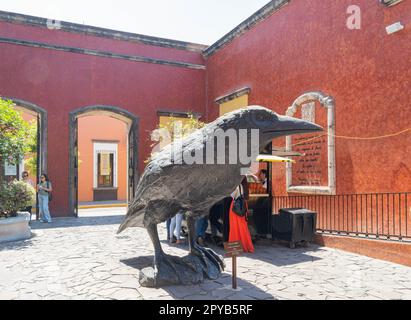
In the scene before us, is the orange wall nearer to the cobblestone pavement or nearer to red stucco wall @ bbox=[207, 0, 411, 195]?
red stucco wall @ bbox=[207, 0, 411, 195]

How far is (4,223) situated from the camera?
6.98 metres

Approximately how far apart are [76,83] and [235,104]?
551 cm

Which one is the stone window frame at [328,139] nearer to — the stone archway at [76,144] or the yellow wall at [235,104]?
the yellow wall at [235,104]

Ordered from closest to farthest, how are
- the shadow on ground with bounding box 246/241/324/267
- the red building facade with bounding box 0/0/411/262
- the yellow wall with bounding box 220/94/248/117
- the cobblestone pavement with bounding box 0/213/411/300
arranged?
1. the cobblestone pavement with bounding box 0/213/411/300
2. the shadow on ground with bounding box 246/241/324/267
3. the red building facade with bounding box 0/0/411/262
4. the yellow wall with bounding box 220/94/248/117

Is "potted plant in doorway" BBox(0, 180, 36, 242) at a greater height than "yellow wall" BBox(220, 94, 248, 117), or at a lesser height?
lesser

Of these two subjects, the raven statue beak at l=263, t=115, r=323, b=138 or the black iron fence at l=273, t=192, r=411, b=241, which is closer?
the raven statue beak at l=263, t=115, r=323, b=138

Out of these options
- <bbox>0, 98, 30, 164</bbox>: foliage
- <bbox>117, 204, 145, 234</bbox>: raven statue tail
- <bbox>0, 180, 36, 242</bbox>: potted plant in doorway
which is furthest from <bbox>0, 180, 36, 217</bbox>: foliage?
<bbox>117, 204, 145, 234</bbox>: raven statue tail

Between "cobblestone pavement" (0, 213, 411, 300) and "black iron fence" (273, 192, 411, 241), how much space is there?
2.55 ft

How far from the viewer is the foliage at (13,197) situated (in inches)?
282

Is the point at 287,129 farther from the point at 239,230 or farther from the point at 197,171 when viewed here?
the point at 239,230

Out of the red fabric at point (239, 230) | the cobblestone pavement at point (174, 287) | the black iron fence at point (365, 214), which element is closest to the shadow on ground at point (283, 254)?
the cobblestone pavement at point (174, 287)

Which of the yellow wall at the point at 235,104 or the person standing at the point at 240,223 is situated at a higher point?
the yellow wall at the point at 235,104

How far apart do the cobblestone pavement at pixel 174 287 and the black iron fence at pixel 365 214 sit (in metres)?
0.78

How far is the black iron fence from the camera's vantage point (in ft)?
19.2
